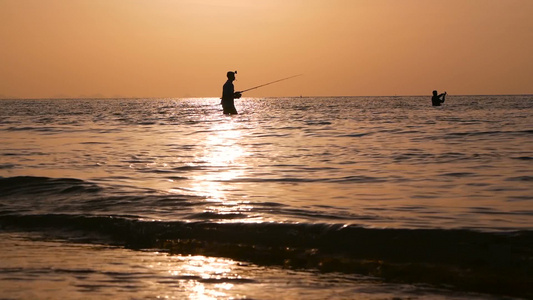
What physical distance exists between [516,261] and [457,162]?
6804 millimetres

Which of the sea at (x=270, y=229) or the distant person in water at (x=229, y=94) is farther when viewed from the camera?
the distant person in water at (x=229, y=94)

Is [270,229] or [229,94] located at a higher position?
[229,94]

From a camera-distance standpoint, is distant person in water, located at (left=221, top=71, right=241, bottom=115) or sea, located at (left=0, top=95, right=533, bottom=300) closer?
sea, located at (left=0, top=95, right=533, bottom=300)

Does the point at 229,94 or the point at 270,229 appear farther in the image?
the point at 229,94

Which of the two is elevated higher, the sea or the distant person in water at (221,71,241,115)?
the distant person in water at (221,71,241,115)

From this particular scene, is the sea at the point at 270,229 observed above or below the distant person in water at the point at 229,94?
below

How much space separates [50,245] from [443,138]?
43.9 ft

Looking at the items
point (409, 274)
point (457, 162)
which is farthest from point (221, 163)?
point (409, 274)

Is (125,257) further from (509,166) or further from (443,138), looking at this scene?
(443,138)

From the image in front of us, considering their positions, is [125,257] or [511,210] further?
[511,210]

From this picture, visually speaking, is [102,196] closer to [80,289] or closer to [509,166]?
[80,289]

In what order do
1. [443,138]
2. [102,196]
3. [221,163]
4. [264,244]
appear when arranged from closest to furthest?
[264,244], [102,196], [221,163], [443,138]

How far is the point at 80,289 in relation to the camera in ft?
15.5

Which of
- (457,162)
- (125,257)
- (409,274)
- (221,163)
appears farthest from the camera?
(221,163)
